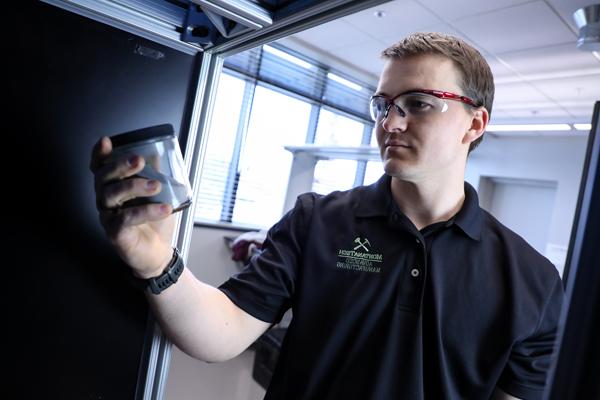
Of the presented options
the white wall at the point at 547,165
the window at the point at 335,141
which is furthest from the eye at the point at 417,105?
the white wall at the point at 547,165

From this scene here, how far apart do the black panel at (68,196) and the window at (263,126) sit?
8.86 ft

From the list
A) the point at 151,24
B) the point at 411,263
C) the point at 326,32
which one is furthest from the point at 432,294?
the point at 326,32

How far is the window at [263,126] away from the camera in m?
3.63

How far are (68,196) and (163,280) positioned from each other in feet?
0.77

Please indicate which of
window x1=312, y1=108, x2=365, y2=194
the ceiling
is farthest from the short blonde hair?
window x1=312, y1=108, x2=365, y2=194

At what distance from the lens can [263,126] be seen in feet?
12.8

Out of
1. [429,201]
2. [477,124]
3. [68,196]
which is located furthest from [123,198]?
[477,124]

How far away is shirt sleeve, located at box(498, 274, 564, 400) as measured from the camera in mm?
713

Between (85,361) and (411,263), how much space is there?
0.63 meters

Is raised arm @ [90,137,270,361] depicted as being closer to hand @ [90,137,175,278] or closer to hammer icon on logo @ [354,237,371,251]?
hand @ [90,137,175,278]

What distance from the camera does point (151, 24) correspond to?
2.33 ft

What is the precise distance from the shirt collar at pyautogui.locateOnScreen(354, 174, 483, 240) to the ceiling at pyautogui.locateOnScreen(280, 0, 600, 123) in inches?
58.2

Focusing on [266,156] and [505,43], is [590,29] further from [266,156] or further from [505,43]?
[266,156]

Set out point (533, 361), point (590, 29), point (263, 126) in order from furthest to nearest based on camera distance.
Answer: point (263, 126) < point (533, 361) < point (590, 29)
